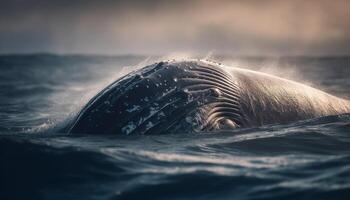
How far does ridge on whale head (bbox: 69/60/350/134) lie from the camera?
8023mm

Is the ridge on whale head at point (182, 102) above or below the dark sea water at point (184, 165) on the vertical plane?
above

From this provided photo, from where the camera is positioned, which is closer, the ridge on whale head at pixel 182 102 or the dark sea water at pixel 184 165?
the dark sea water at pixel 184 165

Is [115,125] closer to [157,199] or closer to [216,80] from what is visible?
[216,80]

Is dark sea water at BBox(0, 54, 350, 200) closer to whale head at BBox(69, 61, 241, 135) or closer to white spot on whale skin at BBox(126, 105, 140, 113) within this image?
whale head at BBox(69, 61, 241, 135)

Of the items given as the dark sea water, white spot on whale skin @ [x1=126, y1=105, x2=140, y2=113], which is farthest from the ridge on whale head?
the dark sea water

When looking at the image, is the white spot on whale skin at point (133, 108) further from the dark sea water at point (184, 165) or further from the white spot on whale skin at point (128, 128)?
the dark sea water at point (184, 165)

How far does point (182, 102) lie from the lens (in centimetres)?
815

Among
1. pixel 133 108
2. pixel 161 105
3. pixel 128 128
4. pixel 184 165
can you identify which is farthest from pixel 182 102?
pixel 184 165

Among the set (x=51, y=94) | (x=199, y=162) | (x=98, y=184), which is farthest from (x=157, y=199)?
(x=51, y=94)

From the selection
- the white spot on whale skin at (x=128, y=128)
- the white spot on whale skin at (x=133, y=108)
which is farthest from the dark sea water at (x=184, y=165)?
the white spot on whale skin at (x=133, y=108)

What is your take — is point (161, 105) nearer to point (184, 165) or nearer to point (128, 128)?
point (128, 128)

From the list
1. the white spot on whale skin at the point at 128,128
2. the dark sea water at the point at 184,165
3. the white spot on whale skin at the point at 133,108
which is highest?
the white spot on whale skin at the point at 133,108

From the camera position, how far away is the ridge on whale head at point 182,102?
802 centimetres

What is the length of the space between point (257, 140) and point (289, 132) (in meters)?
0.79
